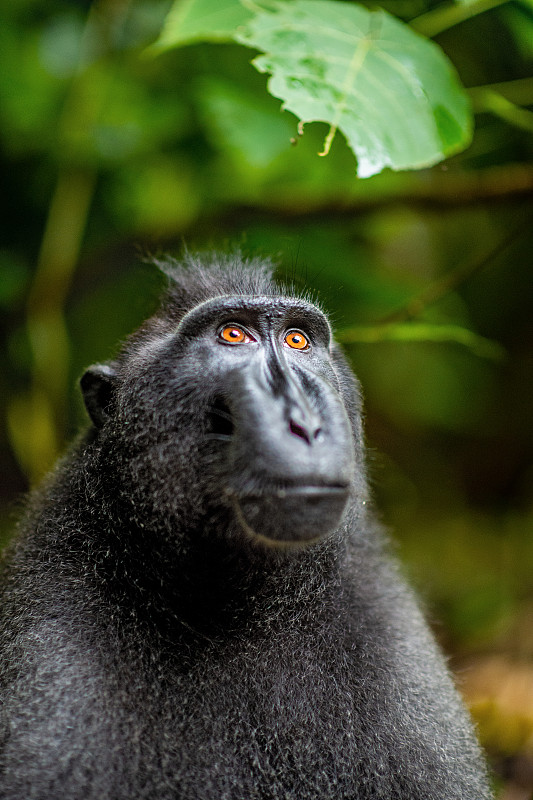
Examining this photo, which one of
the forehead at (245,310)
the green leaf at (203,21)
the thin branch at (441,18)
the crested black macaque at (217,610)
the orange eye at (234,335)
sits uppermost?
the green leaf at (203,21)

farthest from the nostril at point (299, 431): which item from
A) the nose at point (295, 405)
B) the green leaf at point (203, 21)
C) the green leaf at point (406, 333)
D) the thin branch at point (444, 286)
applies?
the thin branch at point (444, 286)

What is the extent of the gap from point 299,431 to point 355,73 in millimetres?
1295

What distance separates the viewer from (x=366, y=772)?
2375 mm

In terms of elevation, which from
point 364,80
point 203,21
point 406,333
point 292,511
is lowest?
point 406,333

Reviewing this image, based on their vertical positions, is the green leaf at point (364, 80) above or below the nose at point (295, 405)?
above

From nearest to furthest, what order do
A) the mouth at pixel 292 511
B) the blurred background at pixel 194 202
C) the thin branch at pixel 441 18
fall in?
the mouth at pixel 292 511 → the thin branch at pixel 441 18 → the blurred background at pixel 194 202

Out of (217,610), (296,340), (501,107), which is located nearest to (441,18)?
(501,107)

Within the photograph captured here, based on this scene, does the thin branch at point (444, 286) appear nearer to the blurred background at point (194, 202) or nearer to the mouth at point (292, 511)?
the blurred background at point (194, 202)

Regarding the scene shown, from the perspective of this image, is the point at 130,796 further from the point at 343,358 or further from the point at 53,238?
the point at 53,238

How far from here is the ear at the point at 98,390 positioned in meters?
2.71

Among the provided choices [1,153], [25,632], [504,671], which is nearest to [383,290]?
[504,671]

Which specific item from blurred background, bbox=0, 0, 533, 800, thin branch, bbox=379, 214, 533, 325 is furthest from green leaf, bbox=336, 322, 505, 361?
blurred background, bbox=0, 0, 533, 800

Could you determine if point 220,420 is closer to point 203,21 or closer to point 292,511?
point 292,511

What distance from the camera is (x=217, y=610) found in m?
2.40
